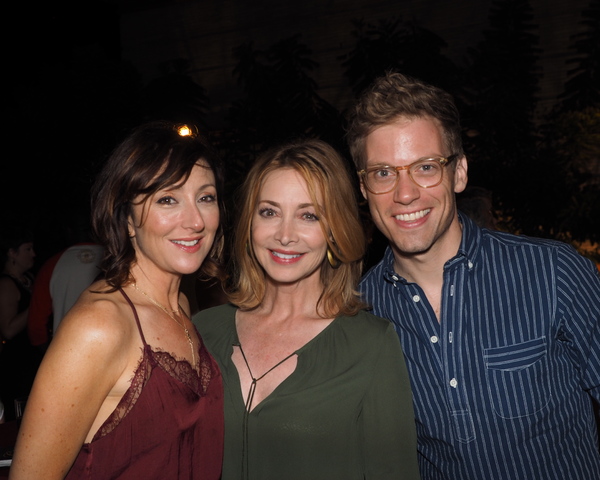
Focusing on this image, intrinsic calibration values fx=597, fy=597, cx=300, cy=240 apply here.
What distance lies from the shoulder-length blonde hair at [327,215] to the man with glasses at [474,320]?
0.14 metres

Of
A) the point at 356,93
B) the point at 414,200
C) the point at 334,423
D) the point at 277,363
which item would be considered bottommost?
the point at 334,423

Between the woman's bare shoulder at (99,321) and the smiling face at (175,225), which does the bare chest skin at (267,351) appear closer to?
the smiling face at (175,225)

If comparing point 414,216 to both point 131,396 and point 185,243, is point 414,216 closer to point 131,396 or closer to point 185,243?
point 185,243

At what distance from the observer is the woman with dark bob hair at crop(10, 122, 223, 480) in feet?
5.14

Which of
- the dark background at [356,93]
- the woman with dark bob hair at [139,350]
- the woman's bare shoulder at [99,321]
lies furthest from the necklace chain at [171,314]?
the dark background at [356,93]

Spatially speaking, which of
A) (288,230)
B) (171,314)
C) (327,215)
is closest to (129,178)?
(171,314)

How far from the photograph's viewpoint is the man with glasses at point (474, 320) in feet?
6.14

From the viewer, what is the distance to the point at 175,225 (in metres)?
1.96

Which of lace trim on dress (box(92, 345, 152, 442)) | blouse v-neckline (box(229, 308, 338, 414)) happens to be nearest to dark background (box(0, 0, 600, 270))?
blouse v-neckline (box(229, 308, 338, 414))

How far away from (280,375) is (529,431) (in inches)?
32.6

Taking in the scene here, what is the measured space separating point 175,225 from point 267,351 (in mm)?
578

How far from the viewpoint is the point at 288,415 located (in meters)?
1.98

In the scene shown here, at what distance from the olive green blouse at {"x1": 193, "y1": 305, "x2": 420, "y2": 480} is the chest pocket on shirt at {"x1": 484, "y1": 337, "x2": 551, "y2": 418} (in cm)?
28

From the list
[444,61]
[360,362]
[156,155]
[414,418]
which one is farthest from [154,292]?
[444,61]
